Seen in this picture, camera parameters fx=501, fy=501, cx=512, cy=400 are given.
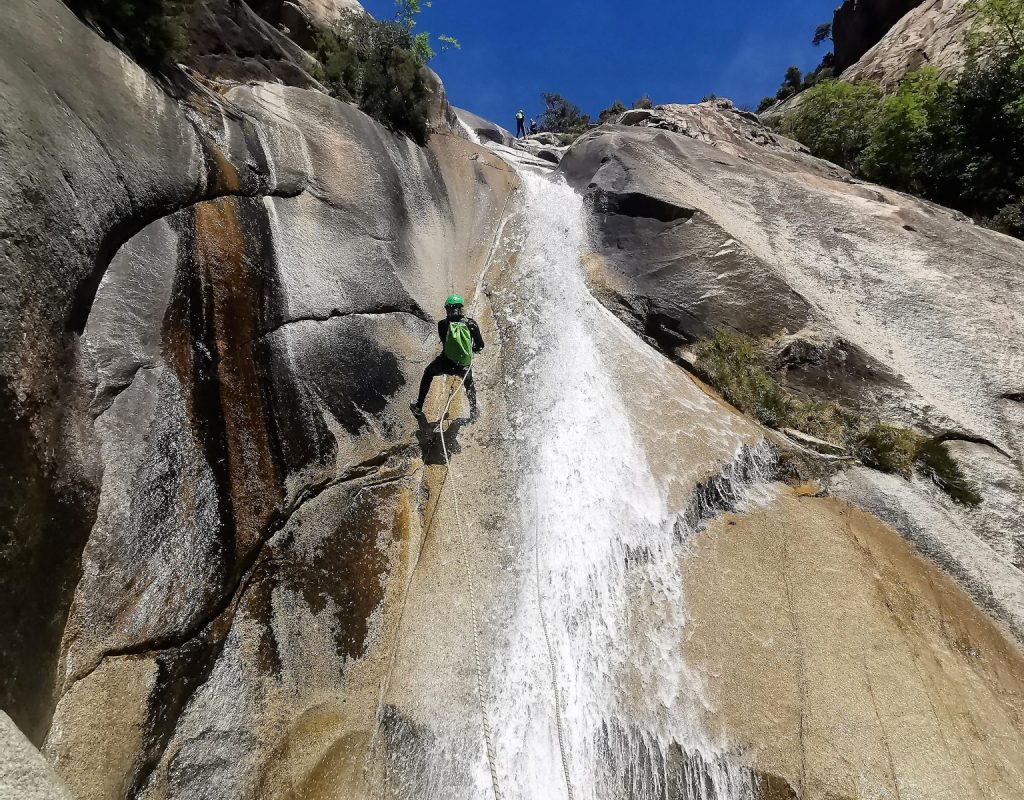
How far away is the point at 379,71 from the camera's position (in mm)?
11805

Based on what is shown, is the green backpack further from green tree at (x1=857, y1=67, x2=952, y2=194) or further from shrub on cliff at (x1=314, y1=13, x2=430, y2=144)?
green tree at (x1=857, y1=67, x2=952, y2=194)

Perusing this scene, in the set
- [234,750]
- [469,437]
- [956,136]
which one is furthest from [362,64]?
[956,136]

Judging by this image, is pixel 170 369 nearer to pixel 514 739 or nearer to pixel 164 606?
pixel 164 606

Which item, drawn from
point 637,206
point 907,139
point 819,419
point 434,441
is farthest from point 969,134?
point 434,441

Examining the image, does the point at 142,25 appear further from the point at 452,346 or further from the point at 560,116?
the point at 560,116

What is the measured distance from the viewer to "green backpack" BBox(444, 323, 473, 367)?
692 centimetres

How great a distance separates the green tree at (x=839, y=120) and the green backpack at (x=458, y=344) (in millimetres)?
16842

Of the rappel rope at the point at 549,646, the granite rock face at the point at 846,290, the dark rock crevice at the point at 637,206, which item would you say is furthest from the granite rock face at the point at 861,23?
the rappel rope at the point at 549,646

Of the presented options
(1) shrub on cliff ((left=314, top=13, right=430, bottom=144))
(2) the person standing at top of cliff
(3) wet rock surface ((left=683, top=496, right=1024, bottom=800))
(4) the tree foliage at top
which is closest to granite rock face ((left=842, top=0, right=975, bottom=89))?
(4) the tree foliage at top

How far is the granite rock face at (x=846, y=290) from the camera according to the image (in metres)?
6.88

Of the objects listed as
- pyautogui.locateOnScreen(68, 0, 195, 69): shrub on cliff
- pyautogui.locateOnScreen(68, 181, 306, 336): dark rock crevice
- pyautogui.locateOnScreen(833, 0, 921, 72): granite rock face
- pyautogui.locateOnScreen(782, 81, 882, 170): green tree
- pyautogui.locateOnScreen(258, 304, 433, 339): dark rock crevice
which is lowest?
pyautogui.locateOnScreen(258, 304, 433, 339): dark rock crevice

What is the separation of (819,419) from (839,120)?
53.5ft

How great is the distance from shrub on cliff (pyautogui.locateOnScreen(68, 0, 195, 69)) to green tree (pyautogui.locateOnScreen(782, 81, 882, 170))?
1888cm

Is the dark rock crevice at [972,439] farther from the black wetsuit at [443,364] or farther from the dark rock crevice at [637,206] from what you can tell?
the black wetsuit at [443,364]
